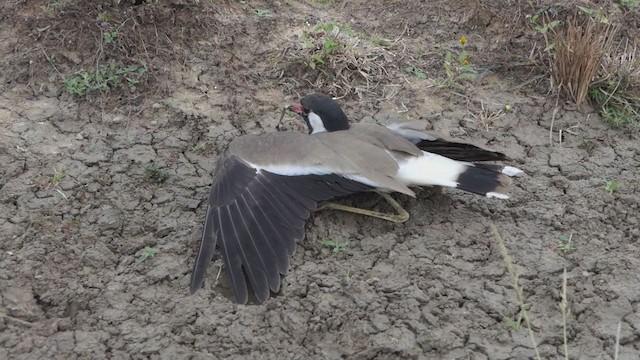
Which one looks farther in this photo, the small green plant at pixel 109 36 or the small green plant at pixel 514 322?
the small green plant at pixel 109 36

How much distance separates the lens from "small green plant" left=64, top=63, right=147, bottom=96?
14.0ft

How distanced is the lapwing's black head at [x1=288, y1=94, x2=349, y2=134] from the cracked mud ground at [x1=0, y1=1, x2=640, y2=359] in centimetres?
35

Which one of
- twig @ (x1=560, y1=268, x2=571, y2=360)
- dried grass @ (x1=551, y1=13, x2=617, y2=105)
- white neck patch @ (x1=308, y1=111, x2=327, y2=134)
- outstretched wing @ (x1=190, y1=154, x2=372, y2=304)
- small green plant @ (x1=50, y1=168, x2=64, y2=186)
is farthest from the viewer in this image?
dried grass @ (x1=551, y1=13, x2=617, y2=105)

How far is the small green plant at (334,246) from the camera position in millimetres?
3467

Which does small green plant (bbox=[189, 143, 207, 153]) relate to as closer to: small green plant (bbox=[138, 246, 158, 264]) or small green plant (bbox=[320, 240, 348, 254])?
small green plant (bbox=[138, 246, 158, 264])

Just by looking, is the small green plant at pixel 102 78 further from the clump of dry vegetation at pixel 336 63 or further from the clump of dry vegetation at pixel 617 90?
the clump of dry vegetation at pixel 617 90

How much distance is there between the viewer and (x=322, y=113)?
3.93m

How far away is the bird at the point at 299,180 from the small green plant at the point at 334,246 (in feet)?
0.53

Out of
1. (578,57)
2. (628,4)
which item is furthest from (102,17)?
(628,4)

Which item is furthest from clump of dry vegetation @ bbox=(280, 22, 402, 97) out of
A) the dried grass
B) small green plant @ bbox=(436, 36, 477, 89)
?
the dried grass

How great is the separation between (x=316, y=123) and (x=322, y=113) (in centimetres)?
8

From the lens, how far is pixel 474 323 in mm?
3098

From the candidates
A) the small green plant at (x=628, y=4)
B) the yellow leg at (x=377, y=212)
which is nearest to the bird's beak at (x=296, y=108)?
the yellow leg at (x=377, y=212)

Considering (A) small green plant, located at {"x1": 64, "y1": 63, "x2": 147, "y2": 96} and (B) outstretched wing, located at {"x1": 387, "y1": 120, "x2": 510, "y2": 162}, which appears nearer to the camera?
(B) outstretched wing, located at {"x1": 387, "y1": 120, "x2": 510, "y2": 162}
